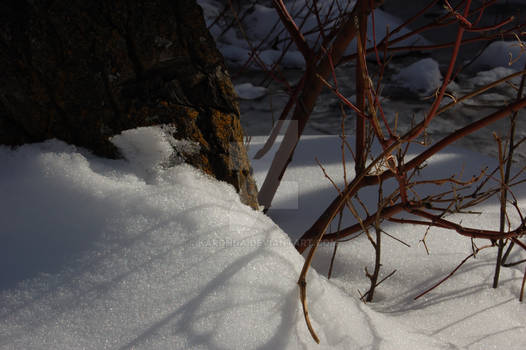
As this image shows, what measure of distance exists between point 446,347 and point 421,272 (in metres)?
0.40

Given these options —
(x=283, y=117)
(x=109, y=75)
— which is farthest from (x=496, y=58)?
(x=109, y=75)

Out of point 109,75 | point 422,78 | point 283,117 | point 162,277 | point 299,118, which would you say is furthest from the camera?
point 422,78

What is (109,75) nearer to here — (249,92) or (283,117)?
(283,117)

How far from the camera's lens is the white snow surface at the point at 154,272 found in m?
0.73

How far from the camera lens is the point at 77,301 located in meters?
0.74

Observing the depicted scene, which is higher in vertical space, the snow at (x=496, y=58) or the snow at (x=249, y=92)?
the snow at (x=496, y=58)

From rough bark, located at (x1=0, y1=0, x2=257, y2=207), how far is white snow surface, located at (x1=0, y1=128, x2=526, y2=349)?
46 mm

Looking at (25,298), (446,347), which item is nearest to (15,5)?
(25,298)

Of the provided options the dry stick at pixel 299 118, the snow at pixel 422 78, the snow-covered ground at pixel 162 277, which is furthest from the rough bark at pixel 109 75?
the snow at pixel 422 78

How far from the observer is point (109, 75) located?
0.96 meters

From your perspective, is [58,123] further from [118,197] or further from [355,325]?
[355,325]

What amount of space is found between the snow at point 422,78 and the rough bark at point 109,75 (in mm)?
3117

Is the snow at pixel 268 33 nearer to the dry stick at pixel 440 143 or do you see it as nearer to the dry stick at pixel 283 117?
the dry stick at pixel 283 117

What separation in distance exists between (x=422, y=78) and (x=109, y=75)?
3426 millimetres
